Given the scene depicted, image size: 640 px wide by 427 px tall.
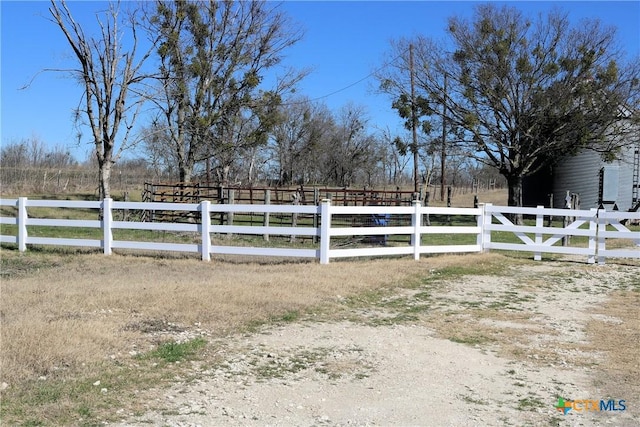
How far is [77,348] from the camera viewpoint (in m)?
5.37

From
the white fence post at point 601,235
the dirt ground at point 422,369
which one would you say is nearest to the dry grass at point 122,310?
the dirt ground at point 422,369

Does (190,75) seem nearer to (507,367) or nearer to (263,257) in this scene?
(263,257)

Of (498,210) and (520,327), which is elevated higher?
(498,210)

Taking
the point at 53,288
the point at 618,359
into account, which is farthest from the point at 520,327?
the point at 53,288

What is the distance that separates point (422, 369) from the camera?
18.0ft

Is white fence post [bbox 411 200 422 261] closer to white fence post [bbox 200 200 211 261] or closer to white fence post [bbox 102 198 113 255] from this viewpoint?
white fence post [bbox 200 200 211 261]

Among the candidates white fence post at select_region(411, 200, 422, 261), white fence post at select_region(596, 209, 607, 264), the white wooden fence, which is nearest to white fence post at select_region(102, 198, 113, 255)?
the white wooden fence

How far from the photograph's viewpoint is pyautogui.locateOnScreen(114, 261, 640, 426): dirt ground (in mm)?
4355

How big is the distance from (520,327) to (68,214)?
23792 millimetres

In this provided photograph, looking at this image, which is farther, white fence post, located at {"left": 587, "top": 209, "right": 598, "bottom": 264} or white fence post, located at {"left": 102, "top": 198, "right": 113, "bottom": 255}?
white fence post, located at {"left": 587, "top": 209, "right": 598, "bottom": 264}

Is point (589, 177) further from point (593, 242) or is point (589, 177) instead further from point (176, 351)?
point (176, 351)

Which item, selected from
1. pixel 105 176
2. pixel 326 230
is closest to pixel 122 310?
pixel 326 230

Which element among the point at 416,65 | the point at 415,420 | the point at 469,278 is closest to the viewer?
the point at 415,420

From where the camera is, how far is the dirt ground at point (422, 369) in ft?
14.3
